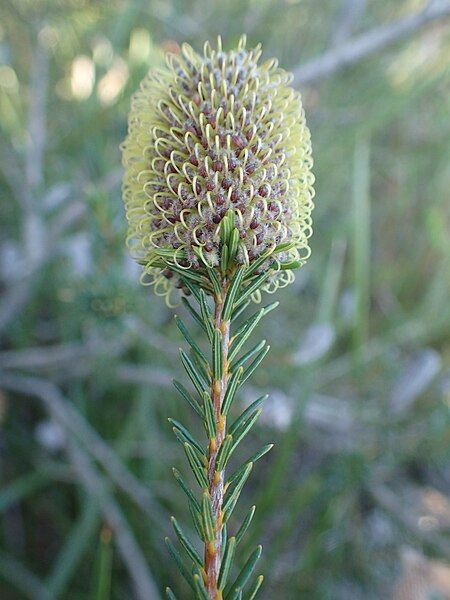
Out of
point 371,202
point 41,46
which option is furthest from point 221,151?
point 371,202

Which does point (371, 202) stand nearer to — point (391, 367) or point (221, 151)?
point (391, 367)

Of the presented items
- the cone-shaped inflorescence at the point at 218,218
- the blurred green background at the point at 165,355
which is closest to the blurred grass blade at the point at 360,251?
the blurred green background at the point at 165,355

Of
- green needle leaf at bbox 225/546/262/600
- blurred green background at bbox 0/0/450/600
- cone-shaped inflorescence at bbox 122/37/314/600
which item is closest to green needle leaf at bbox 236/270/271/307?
cone-shaped inflorescence at bbox 122/37/314/600

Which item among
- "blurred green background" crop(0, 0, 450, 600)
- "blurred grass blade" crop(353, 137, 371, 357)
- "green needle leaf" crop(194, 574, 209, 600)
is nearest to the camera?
"green needle leaf" crop(194, 574, 209, 600)

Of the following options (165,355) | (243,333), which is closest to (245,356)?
(243,333)

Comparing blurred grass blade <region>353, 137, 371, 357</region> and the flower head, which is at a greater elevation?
blurred grass blade <region>353, 137, 371, 357</region>

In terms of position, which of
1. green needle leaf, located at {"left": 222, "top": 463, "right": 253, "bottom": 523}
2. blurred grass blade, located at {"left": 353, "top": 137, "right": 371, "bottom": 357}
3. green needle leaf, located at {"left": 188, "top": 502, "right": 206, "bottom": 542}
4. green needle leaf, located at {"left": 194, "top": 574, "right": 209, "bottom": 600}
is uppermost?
blurred grass blade, located at {"left": 353, "top": 137, "right": 371, "bottom": 357}

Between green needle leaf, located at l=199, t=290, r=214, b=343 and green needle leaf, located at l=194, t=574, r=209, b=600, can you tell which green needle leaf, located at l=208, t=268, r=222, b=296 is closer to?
green needle leaf, located at l=199, t=290, r=214, b=343
